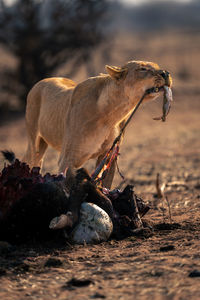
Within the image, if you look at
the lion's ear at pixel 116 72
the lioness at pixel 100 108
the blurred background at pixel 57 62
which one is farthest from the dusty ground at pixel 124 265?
the blurred background at pixel 57 62

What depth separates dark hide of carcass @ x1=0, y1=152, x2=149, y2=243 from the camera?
4.07 m

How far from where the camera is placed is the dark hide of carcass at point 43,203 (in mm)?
4066

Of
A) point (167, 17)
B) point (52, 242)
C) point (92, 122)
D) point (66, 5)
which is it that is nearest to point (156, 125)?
point (66, 5)

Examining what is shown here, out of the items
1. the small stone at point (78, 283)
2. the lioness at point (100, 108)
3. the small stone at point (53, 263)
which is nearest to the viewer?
the small stone at point (78, 283)

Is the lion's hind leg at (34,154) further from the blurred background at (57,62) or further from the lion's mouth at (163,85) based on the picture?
the blurred background at (57,62)

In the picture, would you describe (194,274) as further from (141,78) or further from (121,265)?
(141,78)

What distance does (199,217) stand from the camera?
5.25 m

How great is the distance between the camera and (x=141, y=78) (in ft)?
16.4

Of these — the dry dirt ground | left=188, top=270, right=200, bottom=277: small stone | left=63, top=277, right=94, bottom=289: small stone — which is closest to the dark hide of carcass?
the dry dirt ground

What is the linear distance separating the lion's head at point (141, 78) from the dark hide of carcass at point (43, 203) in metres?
1.07

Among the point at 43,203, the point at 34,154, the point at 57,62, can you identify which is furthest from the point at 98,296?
the point at 57,62

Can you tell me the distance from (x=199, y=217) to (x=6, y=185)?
2022 mm

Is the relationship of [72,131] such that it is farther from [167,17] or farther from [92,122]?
[167,17]

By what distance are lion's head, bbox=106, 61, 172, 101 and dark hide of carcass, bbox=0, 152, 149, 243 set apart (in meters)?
1.07
